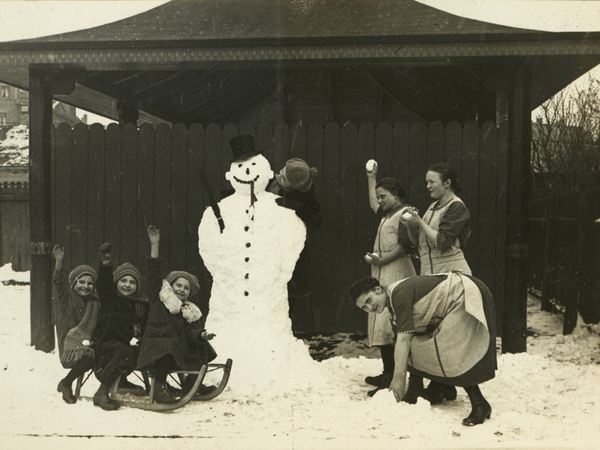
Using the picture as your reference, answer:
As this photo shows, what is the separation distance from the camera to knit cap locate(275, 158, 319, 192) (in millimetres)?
5203

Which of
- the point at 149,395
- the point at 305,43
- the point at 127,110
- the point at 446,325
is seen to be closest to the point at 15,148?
the point at 127,110

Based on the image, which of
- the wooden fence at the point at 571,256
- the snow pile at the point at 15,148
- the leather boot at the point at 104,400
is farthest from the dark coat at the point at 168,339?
the snow pile at the point at 15,148

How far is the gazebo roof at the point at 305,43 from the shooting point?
5293mm

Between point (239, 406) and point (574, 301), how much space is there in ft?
12.4

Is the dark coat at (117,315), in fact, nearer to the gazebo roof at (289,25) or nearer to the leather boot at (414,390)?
the leather boot at (414,390)

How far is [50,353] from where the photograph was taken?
5766 mm

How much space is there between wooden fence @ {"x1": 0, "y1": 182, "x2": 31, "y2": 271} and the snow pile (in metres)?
0.34

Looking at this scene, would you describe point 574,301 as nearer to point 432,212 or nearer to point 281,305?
point 432,212

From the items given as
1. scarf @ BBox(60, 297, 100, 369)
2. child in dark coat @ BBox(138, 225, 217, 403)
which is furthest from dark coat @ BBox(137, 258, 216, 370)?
scarf @ BBox(60, 297, 100, 369)

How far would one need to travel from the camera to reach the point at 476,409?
4.19m

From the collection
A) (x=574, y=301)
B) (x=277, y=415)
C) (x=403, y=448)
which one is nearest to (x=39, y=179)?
(x=277, y=415)

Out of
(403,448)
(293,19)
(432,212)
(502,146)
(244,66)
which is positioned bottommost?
(403,448)

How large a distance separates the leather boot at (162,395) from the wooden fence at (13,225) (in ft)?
20.6

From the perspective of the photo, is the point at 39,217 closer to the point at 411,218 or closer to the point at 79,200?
the point at 79,200
